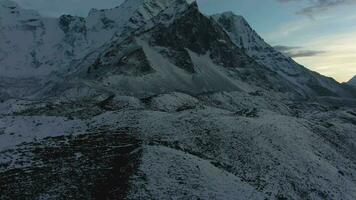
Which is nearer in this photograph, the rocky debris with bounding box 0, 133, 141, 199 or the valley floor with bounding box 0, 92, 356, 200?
the rocky debris with bounding box 0, 133, 141, 199

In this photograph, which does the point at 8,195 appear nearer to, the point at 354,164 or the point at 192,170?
the point at 192,170

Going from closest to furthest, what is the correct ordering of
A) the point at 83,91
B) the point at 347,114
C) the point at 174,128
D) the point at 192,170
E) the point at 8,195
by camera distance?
the point at 8,195, the point at 192,170, the point at 174,128, the point at 347,114, the point at 83,91

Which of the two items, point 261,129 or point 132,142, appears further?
point 261,129

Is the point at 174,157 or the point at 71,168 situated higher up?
the point at 174,157

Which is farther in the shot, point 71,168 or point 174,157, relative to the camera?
point 174,157

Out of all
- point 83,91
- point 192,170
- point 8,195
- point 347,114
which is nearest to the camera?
point 8,195

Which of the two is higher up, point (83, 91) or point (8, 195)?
point (8, 195)

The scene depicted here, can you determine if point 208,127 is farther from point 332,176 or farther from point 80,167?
point 80,167

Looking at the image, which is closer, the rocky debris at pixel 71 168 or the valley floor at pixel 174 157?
the rocky debris at pixel 71 168

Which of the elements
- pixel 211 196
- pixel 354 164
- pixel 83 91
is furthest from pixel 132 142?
pixel 83 91
